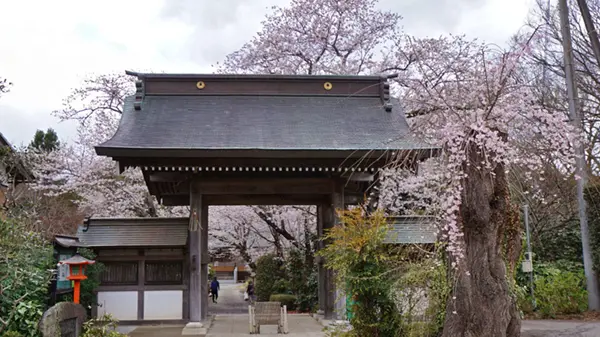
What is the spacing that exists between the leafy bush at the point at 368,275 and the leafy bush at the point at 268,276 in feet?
36.9

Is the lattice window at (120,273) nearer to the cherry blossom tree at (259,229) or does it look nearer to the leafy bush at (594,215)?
the cherry blossom tree at (259,229)

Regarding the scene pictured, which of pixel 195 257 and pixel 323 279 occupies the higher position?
pixel 195 257

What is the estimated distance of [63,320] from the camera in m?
7.89

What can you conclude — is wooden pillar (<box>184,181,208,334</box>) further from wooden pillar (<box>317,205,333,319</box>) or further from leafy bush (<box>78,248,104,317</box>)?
wooden pillar (<box>317,205,333,319</box>)

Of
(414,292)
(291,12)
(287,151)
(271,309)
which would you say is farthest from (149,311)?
(291,12)

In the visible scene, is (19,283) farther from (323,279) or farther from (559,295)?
(559,295)

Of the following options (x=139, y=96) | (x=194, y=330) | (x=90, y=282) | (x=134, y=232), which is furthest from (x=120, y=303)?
(x=139, y=96)

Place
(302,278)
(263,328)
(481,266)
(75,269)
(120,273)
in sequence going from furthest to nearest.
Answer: (302,278), (120,273), (263,328), (75,269), (481,266)

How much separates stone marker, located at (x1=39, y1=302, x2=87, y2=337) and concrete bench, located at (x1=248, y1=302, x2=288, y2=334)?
333 centimetres

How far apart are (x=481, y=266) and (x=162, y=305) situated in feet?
26.4

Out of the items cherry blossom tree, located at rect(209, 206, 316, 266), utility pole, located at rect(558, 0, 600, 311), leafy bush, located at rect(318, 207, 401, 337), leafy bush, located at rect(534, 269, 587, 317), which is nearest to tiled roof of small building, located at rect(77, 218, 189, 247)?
leafy bush, located at rect(318, 207, 401, 337)

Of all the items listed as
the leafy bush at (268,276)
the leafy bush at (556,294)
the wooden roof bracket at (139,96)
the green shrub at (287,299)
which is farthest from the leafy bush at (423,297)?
the leafy bush at (268,276)

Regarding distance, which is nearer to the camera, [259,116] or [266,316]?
[266,316]

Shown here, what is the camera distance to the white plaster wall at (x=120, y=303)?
11.9m
